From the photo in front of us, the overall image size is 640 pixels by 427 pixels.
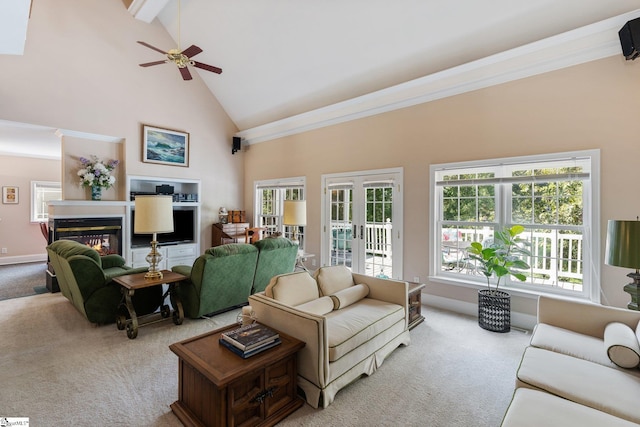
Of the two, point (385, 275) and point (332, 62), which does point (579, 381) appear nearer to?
point (385, 275)

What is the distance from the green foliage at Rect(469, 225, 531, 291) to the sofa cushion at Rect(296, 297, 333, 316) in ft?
6.66

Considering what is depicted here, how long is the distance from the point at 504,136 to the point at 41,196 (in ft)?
33.9

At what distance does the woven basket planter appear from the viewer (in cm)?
342

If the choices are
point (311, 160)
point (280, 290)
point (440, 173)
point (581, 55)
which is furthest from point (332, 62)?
point (280, 290)

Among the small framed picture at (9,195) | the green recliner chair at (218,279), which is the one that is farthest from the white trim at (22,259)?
the green recliner chair at (218,279)

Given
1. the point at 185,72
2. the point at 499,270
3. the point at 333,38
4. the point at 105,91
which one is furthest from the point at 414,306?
the point at 105,91

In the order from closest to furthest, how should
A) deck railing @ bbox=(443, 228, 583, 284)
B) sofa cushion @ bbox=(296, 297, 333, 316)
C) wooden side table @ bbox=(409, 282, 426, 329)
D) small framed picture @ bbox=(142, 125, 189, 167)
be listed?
1. sofa cushion @ bbox=(296, 297, 333, 316)
2. deck railing @ bbox=(443, 228, 583, 284)
3. wooden side table @ bbox=(409, 282, 426, 329)
4. small framed picture @ bbox=(142, 125, 189, 167)

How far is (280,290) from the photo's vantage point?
8.51ft

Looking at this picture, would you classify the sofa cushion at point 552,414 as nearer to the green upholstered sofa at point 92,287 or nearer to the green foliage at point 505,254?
the green foliage at point 505,254

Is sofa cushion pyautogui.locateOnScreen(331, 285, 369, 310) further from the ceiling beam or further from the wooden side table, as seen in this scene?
the ceiling beam

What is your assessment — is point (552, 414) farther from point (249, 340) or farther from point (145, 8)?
point (145, 8)

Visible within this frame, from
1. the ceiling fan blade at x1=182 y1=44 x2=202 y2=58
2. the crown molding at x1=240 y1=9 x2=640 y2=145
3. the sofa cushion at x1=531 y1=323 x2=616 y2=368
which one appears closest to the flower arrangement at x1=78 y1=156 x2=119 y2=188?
the ceiling fan blade at x1=182 y1=44 x2=202 y2=58

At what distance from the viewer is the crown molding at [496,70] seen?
3.04m

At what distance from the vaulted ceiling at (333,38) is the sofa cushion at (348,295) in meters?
3.11
